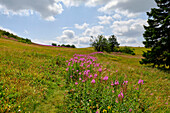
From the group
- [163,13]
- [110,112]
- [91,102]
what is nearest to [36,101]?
[91,102]

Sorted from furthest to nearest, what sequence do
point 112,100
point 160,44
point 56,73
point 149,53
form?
point 149,53
point 160,44
point 56,73
point 112,100

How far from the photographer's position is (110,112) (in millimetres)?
3291

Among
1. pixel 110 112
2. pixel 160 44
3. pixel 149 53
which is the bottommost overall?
pixel 110 112

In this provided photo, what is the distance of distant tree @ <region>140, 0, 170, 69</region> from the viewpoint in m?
14.5

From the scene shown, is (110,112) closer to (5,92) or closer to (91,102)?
(91,102)

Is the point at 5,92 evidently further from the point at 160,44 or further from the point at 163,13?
the point at 163,13

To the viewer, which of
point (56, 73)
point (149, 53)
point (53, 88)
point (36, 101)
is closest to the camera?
point (36, 101)

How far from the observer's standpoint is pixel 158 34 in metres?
15.0

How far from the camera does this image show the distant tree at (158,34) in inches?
572

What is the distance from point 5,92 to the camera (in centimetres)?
402

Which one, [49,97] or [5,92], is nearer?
[5,92]

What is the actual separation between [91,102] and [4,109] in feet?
9.50

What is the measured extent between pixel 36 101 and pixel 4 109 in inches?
39.5

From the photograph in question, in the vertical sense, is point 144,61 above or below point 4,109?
above
